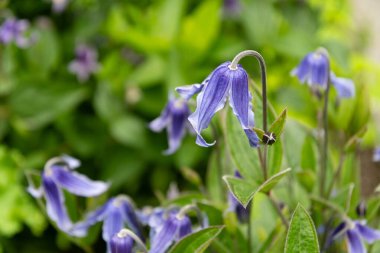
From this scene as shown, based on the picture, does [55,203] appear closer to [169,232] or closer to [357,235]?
[169,232]

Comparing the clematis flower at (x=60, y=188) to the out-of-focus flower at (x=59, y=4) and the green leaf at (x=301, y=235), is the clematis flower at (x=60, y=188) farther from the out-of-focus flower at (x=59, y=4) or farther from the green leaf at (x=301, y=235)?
the out-of-focus flower at (x=59, y=4)

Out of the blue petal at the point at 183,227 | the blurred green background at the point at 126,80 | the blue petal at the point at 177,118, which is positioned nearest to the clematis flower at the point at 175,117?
the blue petal at the point at 177,118

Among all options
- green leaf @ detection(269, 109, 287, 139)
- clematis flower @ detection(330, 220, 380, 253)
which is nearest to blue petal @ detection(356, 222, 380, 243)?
clematis flower @ detection(330, 220, 380, 253)

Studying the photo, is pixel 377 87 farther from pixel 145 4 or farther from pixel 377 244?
pixel 377 244

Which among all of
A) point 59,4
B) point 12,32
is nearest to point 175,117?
point 12,32

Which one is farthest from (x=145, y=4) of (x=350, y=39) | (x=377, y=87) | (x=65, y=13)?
(x=350, y=39)
